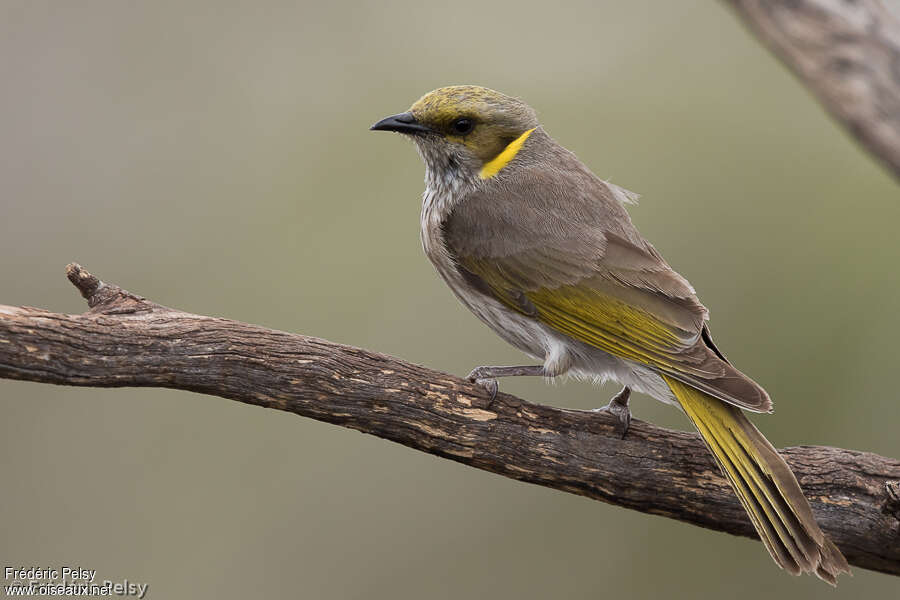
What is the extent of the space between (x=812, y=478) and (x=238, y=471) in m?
3.13

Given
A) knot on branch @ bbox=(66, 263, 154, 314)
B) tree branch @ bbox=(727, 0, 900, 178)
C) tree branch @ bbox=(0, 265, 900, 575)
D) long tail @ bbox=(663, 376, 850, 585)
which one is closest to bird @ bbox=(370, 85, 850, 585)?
long tail @ bbox=(663, 376, 850, 585)

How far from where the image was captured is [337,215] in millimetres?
6090

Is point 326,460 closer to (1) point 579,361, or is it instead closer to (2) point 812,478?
(1) point 579,361

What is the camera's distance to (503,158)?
14.5ft

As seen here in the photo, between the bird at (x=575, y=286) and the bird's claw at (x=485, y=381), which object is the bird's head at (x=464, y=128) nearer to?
the bird at (x=575, y=286)

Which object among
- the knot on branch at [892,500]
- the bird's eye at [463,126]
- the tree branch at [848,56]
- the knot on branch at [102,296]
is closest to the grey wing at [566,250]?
the bird's eye at [463,126]

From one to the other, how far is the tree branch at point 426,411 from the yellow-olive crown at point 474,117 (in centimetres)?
116

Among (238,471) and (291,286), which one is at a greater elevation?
(291,286)

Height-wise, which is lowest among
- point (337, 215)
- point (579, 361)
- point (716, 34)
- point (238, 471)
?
point (238, 471)

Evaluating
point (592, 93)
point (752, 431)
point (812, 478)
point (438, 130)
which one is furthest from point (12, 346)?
point (592, 93)

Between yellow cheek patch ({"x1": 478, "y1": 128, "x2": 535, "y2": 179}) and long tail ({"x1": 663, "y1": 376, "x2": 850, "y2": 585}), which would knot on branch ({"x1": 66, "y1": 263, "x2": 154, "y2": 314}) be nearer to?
yellow cheek patch ({"x1": 478, "y1": 128, "x2": 535, "y2": 179})

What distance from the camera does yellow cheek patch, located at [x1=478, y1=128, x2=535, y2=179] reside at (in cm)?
438

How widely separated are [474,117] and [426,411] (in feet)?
4.59

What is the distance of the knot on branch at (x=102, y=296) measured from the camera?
3477 millimetres
